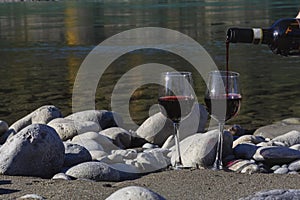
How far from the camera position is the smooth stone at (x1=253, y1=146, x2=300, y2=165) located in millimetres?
6387

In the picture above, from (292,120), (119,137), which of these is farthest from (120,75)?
(119,137)

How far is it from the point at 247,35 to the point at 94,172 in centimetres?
177

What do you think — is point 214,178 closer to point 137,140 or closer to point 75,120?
point 137,140

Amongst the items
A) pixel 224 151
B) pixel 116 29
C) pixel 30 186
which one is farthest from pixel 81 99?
pixel 116 29

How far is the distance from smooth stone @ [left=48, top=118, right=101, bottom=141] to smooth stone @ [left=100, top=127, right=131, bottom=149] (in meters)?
0.25

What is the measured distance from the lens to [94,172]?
562cm

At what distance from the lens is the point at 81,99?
12945 millimetres

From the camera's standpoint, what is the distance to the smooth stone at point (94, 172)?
5.61 metres

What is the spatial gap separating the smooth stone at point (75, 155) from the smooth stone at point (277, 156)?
64.2 inches

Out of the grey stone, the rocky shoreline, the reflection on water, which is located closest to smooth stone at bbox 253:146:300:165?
the rocky shoreline

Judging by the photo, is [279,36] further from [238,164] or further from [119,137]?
[119,137]

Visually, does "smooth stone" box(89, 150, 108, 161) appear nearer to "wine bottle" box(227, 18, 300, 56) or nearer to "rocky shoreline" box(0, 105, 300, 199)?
"rocky shoreline" box(0, 105, 300, 199)

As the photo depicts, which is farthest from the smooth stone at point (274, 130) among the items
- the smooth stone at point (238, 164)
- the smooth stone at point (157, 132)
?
the smooth stone at point (238, 164)

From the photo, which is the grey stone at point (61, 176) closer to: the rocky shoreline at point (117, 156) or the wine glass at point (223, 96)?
the rocky shoreline at point (117, 156)
